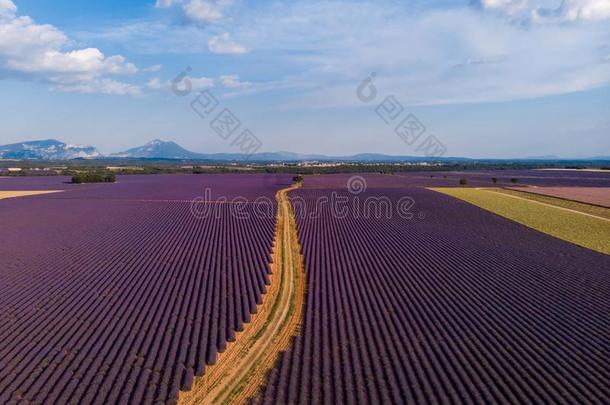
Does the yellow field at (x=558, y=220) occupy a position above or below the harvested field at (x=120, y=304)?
below

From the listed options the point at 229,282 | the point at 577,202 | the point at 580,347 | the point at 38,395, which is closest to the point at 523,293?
the point at 580,347

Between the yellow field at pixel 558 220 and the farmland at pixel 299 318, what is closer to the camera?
the farmland at pixel 299 318

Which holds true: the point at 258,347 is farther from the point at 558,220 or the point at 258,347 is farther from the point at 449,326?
the point at 558,220

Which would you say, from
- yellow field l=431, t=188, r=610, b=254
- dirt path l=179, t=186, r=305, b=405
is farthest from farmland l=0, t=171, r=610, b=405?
yellow field l=431, t=188, r=610, b=254

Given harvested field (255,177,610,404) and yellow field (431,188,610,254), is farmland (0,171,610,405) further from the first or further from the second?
yellow field (431,188,610,254)

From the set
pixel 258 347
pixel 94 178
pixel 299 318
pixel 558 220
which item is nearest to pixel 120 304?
pixel 258 347

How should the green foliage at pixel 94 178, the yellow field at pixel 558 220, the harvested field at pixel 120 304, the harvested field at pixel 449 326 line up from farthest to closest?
the green foliage at pixel 94 178, the yellow field at pixel 558 220, the harvested field at pixel 120 304, the harvested field at pixel 449 326

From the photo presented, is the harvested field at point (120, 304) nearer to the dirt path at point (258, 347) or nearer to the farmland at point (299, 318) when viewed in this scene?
the farmland at point (299, 318)

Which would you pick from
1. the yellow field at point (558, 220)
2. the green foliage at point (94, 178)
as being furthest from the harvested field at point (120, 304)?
the green foliage at point (94, 178)
